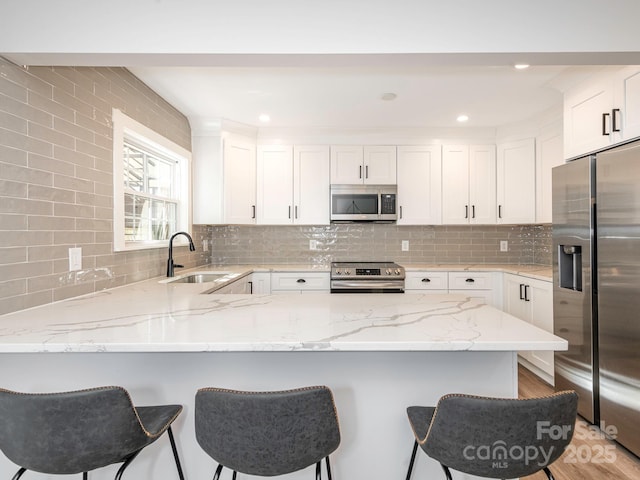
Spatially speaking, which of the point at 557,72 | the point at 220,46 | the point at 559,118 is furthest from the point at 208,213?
the point at 559,118

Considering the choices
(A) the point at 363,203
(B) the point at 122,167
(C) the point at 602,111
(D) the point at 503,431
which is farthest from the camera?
(A) the point at 363,203

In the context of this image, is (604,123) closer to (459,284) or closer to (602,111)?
(602,111)

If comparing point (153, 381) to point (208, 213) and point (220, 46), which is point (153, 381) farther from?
point (208, 213)

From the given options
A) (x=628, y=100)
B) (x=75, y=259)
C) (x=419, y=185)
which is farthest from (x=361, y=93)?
(x=75, y=259)

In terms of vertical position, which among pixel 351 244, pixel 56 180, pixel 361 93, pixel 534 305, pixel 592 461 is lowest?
pixel 592 461

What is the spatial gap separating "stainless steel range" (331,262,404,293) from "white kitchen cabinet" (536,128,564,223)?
142cm

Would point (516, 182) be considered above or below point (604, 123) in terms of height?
below

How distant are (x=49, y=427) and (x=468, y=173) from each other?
12.5 ft

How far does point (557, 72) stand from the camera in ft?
7.72

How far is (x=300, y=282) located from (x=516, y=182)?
2419 millimetres

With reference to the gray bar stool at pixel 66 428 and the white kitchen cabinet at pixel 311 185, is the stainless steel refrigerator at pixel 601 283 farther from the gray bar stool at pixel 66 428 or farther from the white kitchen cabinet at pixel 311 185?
the gray bar stool at pixel 66 428

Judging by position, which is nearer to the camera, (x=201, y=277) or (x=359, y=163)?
(x=201, y=277)

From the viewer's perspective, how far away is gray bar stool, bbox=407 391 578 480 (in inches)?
35.9

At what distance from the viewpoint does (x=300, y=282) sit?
350 centimetres
